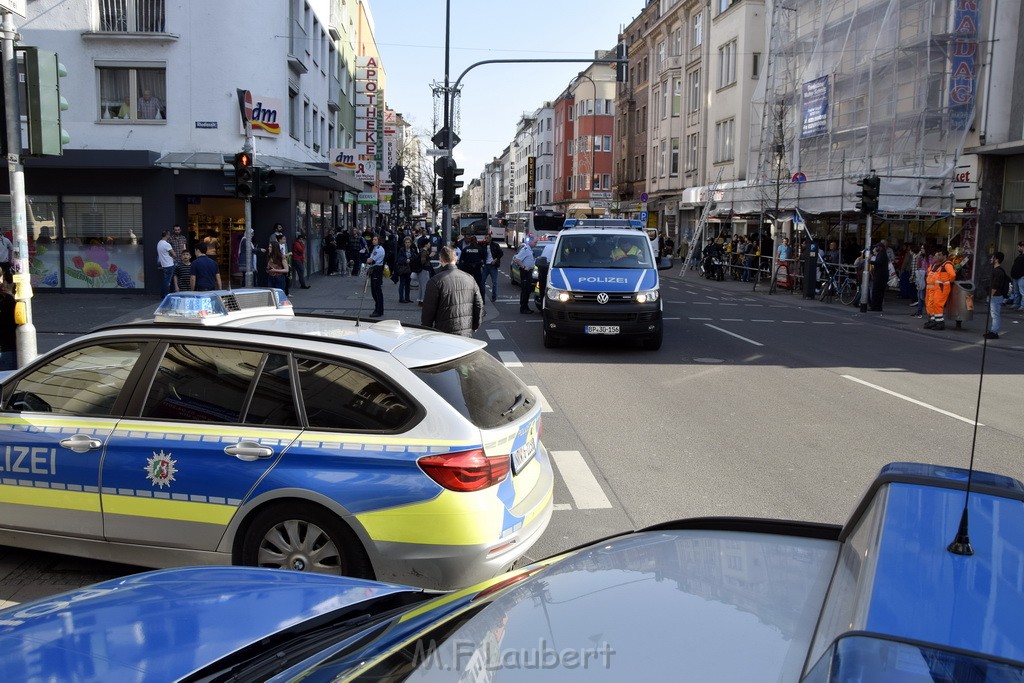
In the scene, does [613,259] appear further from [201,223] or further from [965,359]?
[201,223]

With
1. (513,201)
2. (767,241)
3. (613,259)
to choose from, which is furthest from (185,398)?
(513,201)

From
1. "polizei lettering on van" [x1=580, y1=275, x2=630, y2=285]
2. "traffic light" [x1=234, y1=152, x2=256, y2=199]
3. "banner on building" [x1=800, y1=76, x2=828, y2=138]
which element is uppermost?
"banner on building" [x1=800, y1=76, x2=828, y2=138]

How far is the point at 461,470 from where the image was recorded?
4352mm

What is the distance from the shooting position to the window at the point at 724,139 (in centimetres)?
4462

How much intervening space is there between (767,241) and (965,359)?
72.1 feet

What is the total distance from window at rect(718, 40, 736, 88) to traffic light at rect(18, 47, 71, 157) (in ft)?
130

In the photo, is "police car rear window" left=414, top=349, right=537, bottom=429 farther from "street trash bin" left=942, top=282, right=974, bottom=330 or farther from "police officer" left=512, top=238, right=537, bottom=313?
"street trash bin" left=942, top=282, right=974, bottom=330

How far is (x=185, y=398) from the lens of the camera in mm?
4789

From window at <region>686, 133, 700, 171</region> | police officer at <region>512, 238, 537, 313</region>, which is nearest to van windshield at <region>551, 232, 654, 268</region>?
police officer at <region>512, 238, 537, 313</region>

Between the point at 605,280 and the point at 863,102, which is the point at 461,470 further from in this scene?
the point at 863,102

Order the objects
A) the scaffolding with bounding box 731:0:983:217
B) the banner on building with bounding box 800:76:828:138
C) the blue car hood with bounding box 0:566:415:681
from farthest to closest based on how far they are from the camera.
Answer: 1. the banner on building with bounding box 800:76:828:138
2. the scaffolding with bounding box 731:0:983:217
3. the blue car hood with bounding box 0:566:415:681

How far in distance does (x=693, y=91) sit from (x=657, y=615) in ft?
178

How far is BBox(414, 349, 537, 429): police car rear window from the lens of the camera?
15.1 feet

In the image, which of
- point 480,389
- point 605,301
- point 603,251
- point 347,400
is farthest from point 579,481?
point 603,251
